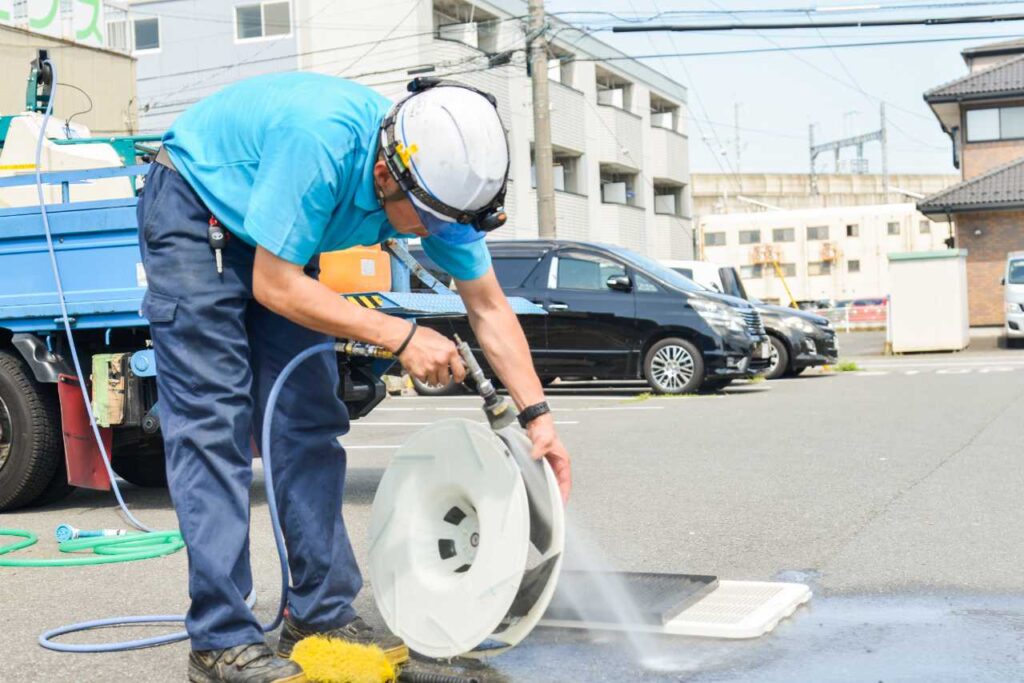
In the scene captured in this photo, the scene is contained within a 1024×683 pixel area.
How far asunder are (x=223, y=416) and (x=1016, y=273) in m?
23.0

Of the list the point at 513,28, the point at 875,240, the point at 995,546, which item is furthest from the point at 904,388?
the point at 875,240

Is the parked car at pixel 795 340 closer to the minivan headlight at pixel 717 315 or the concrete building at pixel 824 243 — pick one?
the minivan headlight at pixel 717 315

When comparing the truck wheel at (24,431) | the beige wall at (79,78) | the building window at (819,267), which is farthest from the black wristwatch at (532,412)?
the building window at (819,267)

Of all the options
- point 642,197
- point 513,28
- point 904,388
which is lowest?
point 904,388

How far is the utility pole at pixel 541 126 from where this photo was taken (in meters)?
20.4

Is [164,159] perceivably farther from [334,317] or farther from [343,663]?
[343,663]

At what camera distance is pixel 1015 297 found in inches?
931

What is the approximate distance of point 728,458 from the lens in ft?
26.3

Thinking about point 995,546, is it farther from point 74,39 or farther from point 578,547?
point 74,39

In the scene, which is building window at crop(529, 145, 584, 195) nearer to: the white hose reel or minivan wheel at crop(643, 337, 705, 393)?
minivan wheel at crop(643, 337, 705, 393)

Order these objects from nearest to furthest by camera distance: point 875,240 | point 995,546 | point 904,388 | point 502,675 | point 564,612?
point 502,675, point 564,612, point 995,546, point 904,388, point 875,240

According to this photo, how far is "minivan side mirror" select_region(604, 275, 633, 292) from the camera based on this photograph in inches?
553

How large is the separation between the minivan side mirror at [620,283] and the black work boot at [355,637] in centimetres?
1070

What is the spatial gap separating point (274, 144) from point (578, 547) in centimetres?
152
